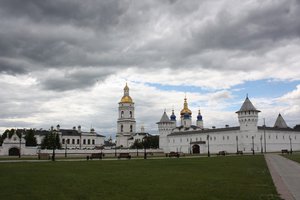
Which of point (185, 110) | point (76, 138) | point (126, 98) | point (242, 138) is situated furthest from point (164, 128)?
point (242, 138)

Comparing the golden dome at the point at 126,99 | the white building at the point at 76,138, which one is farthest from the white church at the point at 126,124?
the white building at the point at 76,138

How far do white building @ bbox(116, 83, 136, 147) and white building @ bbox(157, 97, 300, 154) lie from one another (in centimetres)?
→ 2369

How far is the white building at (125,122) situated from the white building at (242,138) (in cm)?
2369

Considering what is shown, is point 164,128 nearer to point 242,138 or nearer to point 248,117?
point 242,138

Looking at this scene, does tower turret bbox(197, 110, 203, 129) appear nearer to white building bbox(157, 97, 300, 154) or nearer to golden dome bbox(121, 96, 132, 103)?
white building bbox(157, 97, 300, 154)

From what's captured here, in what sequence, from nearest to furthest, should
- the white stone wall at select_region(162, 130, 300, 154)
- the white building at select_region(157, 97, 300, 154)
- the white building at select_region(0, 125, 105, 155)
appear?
the white stone wall at select_region(162, 130, 300, 154) → the white building at select_region(157, 97, 300, 154) → the white building at select_region(0, 125, 105, 155)

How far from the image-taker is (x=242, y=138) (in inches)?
3573

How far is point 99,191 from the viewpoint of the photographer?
14320 millimetres

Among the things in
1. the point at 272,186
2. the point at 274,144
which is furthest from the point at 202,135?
the point at 272,186

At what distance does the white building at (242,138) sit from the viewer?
295 ft

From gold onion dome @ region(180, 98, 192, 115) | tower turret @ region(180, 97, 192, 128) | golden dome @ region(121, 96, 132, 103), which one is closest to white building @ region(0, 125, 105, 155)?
golden dome @ region(121, 96, 132, 103)

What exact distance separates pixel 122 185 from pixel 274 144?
284ft

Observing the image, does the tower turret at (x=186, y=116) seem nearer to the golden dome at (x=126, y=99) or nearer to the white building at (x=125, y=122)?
the white building at (x=125, y=122)

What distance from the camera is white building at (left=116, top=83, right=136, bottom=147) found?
141500 mm
